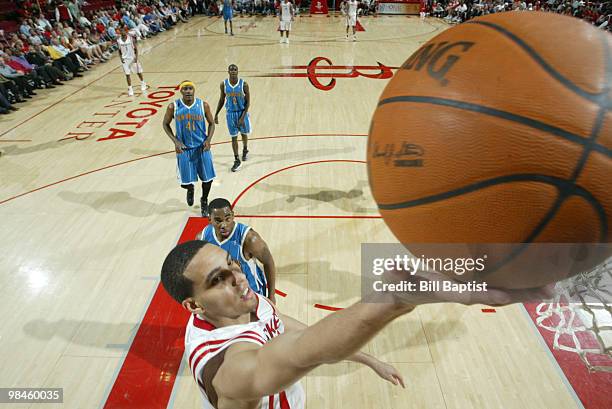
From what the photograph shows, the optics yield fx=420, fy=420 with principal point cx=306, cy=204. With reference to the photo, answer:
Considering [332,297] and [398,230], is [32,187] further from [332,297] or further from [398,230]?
[398,230]

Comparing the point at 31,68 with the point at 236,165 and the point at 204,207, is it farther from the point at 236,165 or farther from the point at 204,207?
the point at 204,207

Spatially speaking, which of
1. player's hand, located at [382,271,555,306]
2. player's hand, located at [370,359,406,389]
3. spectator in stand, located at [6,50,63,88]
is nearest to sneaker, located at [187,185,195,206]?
player's hand, located at [370,359,406,389]

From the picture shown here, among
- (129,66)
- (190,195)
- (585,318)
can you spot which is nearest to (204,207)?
(190,195)

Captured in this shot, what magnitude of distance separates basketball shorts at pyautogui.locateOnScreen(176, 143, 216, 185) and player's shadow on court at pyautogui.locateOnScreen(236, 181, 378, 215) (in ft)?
1.86

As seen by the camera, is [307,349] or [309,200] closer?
[307,349]

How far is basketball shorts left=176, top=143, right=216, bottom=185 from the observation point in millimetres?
4676

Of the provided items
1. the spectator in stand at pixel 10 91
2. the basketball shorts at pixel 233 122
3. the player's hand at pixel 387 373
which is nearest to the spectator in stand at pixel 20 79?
the spectator in stand at pixel 10 91

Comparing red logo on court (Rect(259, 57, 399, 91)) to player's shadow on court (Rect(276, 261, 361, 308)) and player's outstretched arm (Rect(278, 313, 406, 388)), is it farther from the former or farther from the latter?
player's outstretched arm (Rect(278, 313, 406, 388))

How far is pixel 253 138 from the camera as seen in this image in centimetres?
701

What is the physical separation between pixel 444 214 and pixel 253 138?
6.20m

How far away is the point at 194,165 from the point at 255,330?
3.49 metres

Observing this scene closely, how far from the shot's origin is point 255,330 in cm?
155

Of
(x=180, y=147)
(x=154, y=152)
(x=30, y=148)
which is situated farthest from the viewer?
(x=30, y=148)

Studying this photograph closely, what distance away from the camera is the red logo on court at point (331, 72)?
10.2m
